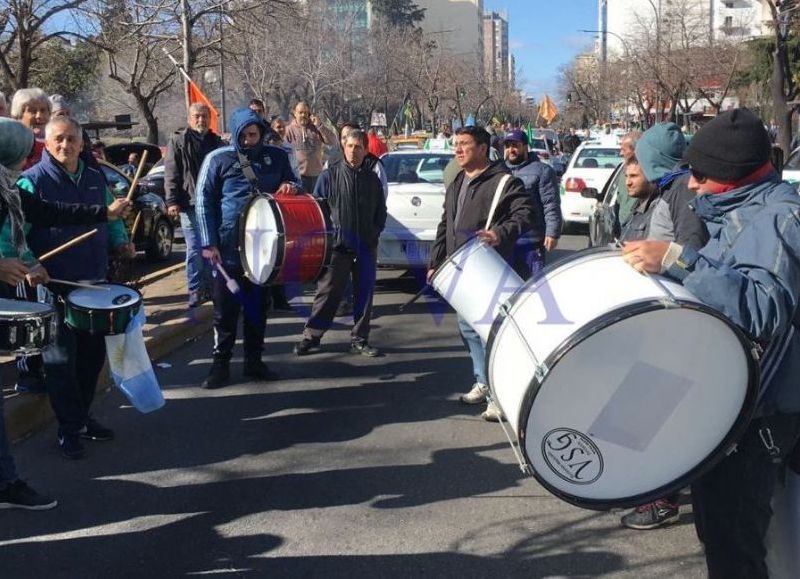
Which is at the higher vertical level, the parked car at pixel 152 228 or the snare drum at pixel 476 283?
the snare drum at pixel 476 283

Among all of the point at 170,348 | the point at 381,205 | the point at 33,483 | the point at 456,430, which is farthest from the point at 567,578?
the point at 170,348

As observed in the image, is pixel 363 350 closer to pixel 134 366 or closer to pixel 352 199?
pixel 352 199

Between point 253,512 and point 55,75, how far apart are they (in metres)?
34.1

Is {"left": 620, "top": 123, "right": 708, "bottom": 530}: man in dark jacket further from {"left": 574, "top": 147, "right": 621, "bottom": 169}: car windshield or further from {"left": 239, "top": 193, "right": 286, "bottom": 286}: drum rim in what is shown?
{"left": 574, "top": 147, "right": 621, "bottom": 169}: car windshield

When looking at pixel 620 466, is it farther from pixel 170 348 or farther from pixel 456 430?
pixel 170 348

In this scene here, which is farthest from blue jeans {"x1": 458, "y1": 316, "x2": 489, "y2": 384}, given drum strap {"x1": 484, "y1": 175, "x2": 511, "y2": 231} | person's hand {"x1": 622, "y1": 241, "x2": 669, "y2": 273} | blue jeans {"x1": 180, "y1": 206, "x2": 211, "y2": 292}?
blue jeans {"x1": 180, "y1": 206, "x2": 211, "y2": 292}

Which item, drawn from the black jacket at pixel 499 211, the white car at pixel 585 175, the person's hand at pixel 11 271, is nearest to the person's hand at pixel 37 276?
the person's hand at pixel 11 271

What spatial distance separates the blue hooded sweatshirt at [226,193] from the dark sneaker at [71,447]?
1652mm

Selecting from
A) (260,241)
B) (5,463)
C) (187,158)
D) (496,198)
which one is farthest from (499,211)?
(187,158)

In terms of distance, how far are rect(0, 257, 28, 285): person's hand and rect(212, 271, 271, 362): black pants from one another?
6.90ft

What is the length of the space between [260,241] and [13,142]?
1806 mm

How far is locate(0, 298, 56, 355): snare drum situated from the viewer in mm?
3652

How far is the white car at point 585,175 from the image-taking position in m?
14.8

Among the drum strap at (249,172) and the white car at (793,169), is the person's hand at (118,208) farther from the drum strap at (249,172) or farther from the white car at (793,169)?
the white car at (793,169)
